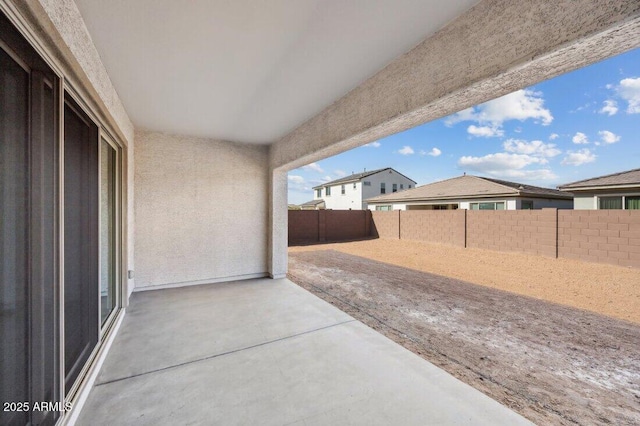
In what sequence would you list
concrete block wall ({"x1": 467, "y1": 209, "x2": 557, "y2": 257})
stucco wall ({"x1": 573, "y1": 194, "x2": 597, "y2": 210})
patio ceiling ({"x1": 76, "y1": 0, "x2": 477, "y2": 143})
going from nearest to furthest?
patio ceiling ({"x1": 76, "y1": 0, "x2": 477, "y2": 143}) < concrete block wall ({"x1": 467, "y1": 209, "x2": 557, "y2": 257}) < stucco wall ({"x1": 573, "y1": 194, "x2": 597, "y2": 210})

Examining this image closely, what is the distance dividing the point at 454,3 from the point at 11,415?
126 inches

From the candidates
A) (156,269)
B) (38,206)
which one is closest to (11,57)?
(38,206)

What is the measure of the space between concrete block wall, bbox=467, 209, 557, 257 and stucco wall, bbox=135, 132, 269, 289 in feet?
25.6

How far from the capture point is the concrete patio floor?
69.2 inches

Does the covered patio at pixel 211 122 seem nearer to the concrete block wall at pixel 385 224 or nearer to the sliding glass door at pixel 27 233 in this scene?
the sliding glass door at pixel 27 233

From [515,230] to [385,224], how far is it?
5511 mm

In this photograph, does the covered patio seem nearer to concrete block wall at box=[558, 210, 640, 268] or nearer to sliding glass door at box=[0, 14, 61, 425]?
sliding glass door at box=[0, 14, 61, 425]

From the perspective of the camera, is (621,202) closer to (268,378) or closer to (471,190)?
(471,190)

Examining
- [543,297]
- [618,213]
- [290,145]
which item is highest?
[290,145]

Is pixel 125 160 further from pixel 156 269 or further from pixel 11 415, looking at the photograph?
pixel 11 415

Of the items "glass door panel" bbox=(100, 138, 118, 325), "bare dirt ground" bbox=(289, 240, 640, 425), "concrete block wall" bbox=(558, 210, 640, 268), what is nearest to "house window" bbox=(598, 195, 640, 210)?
"concrete block wall" bbox=(558, 210, 640, 268)

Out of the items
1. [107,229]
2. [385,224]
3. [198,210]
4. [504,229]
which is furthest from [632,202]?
[107,229]

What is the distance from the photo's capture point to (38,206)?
134cm

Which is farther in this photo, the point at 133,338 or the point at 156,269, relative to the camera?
the point at 156,269
